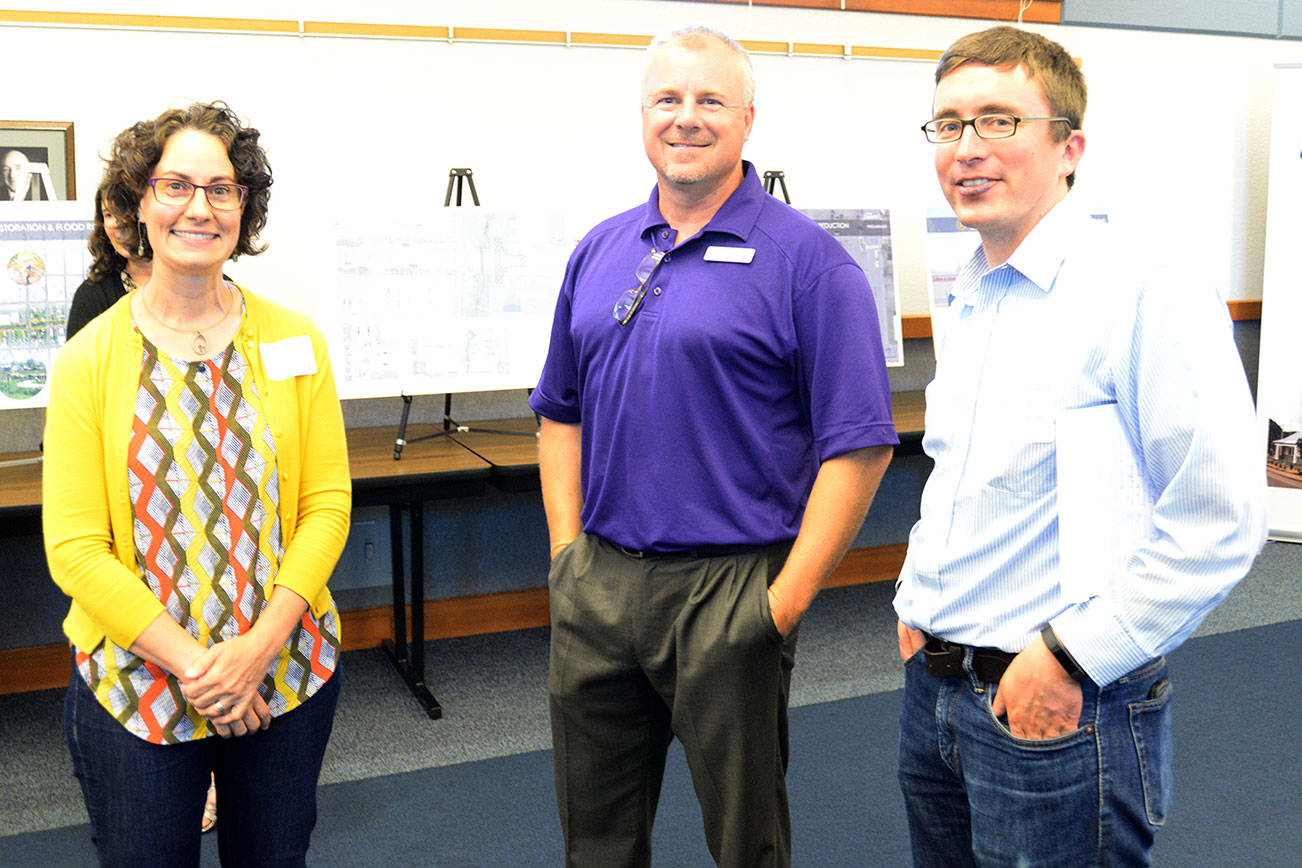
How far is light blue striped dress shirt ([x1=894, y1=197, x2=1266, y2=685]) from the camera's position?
1091 millimetres

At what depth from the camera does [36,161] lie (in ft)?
10.9

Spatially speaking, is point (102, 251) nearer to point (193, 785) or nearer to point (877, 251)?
point (193, 785)

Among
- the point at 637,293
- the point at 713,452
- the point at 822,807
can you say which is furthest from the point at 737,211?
the point at 822,807

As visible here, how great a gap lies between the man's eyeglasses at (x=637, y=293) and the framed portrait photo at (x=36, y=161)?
2437 millimetres

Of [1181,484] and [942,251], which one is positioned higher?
[942,251]

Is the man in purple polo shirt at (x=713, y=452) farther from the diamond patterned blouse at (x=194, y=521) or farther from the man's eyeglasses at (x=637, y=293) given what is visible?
the diamond patterned blouse at (x=194, y=521)

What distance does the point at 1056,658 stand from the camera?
114 cm

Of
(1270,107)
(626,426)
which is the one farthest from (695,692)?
(1270,107)

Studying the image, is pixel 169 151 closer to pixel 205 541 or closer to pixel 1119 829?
pixel 205 541

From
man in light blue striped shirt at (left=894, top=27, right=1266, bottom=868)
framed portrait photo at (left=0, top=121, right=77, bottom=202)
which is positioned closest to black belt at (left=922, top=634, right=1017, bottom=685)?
man in light blue striped shirt at (left=894, top=27, right=1266, bottom=868)

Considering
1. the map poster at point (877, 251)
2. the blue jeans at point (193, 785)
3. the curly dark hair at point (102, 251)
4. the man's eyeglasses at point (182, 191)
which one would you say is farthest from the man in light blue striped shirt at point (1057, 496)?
the map poster at point (877, 251)

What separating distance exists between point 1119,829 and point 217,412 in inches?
47.7

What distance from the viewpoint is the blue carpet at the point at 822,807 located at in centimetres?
245

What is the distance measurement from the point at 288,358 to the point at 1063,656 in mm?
1078
